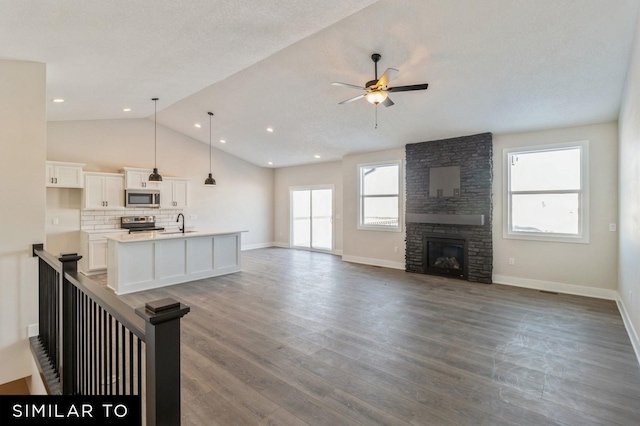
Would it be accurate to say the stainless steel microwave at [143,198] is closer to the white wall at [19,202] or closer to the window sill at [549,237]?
the white wall at [19,202]

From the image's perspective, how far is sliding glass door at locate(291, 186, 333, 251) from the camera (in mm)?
9664

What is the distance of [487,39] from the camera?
3.49 meters

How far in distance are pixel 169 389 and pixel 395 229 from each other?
6542 millimetres

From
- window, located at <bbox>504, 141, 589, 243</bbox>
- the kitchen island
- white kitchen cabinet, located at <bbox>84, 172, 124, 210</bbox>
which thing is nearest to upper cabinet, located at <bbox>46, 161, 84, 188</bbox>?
white kitchen cabinet, located at <bbox>84, 172, 124, 210</bbox>

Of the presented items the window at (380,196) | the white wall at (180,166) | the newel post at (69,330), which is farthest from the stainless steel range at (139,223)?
the newel post at (69,330)

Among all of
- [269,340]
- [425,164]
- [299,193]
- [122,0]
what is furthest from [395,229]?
[122,0]

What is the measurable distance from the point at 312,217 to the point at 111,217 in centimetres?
535

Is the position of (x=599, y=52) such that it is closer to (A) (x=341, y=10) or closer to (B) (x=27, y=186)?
(A) (x=341, y=10)

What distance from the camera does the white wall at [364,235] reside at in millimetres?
7250

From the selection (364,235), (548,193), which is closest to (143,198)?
(364,235)

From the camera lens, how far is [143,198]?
7.30 metres

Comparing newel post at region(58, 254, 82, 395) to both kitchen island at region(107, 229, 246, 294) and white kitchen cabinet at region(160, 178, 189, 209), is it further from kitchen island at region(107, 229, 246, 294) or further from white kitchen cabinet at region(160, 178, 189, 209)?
white kitchen cabinet at region(160, 178, 189, 209)

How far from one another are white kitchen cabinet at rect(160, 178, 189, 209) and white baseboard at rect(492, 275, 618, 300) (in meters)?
7.32

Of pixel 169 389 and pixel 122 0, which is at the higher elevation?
pixel 122 0
